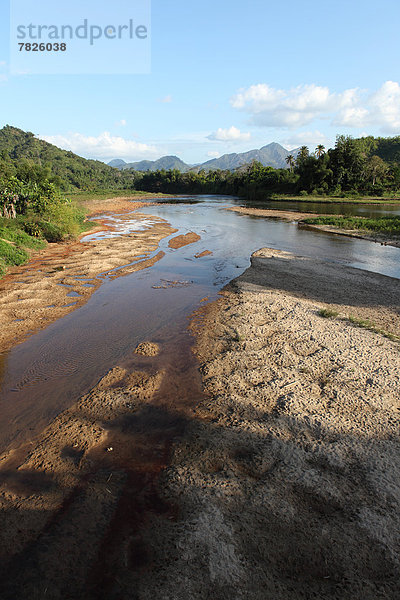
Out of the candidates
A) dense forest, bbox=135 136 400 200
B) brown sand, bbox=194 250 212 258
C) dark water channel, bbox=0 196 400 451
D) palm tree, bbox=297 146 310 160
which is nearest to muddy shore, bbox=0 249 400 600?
dark water channel, bbox=0 196 400 451

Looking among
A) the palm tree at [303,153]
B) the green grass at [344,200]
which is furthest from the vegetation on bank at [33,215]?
the palm tree at [303,153]

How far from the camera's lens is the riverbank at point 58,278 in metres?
11.4

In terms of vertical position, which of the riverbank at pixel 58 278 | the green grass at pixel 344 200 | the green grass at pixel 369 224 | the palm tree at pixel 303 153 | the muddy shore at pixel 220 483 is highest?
the palm tree at pixel 303 153

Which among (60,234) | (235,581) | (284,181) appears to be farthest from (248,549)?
(284,181)

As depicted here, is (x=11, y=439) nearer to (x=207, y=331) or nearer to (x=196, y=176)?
(x=207, y=331)

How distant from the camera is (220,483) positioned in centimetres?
468

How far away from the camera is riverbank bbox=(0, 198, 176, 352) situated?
37.2 ft

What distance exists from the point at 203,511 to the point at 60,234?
85.1 feet

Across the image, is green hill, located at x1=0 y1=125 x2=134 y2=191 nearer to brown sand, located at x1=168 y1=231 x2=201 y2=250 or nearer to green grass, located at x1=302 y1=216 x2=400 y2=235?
brown sand, located at x1=168 y1=231 x2=201 y2=250

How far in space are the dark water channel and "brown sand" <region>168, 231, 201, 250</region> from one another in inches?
78.8

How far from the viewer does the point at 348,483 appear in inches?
183

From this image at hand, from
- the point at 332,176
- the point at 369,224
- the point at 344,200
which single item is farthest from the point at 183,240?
the point at 332,176

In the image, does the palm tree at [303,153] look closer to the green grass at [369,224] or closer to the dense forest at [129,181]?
the dense forest at [129,181]

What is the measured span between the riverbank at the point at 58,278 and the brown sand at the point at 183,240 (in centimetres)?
159
